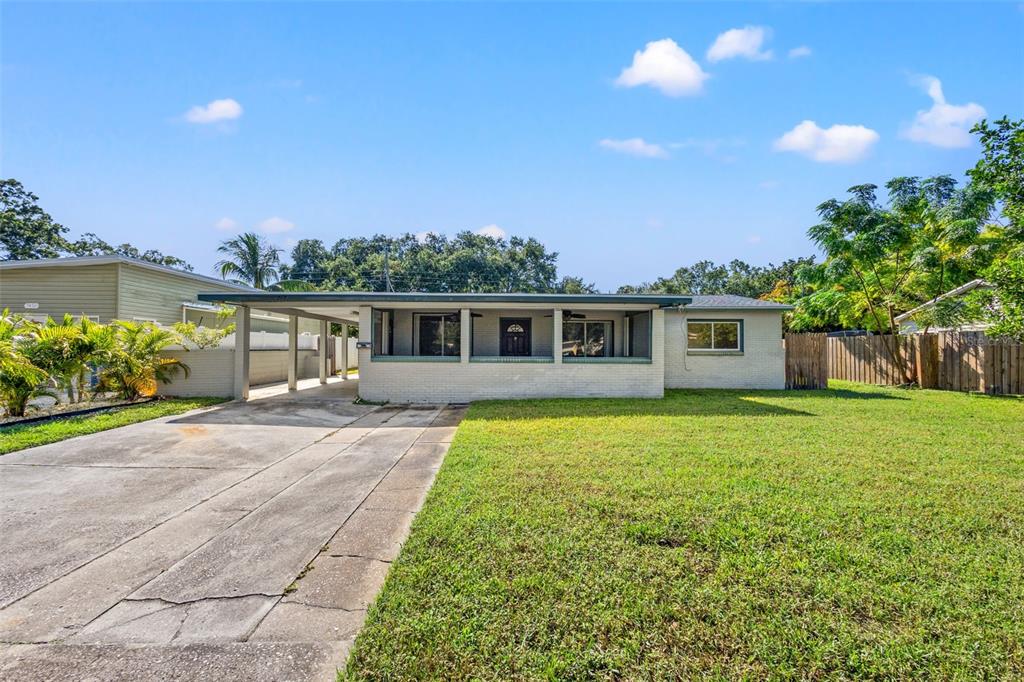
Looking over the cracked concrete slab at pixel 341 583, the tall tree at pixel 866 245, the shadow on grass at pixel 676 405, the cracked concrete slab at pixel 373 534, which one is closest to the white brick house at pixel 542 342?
the shadow on grass at pixel 676 405

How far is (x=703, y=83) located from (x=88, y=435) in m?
13.7

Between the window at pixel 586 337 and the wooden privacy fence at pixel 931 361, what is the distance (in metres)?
5.37

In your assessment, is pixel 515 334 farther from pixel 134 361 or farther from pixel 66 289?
pixel 66 289

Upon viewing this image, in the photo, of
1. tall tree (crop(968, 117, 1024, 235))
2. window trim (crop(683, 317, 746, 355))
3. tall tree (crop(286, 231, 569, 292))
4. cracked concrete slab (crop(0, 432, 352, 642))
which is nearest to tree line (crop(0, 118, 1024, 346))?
tall tree (crop(968, 117, 1024, 235))

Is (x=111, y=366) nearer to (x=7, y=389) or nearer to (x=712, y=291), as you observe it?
(x=7, y=389)

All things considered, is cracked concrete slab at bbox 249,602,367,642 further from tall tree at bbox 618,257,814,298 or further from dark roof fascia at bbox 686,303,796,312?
tall tree at bbox 618,257,814,298

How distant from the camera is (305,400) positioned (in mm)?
11234

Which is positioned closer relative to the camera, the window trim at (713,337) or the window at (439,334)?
the window trim at (713,337)

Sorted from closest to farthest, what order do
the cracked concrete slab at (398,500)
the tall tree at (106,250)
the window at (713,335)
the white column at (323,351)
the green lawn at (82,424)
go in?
the cracked concrete slab at (398,500) < the green lawn at (82,424) < the window at (713,335) < the white column at (323,351) < the tall tree at (106,250)

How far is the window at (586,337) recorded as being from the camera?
14.4 meters

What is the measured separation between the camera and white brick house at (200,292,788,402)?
11.0 m

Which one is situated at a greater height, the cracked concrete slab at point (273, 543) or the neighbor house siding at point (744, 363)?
the neighbor house siding at point (744, 363)

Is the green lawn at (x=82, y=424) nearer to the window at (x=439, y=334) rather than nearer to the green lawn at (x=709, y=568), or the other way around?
the window at (x=439, y=334)

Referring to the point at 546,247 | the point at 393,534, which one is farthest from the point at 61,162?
the point at 546,247
